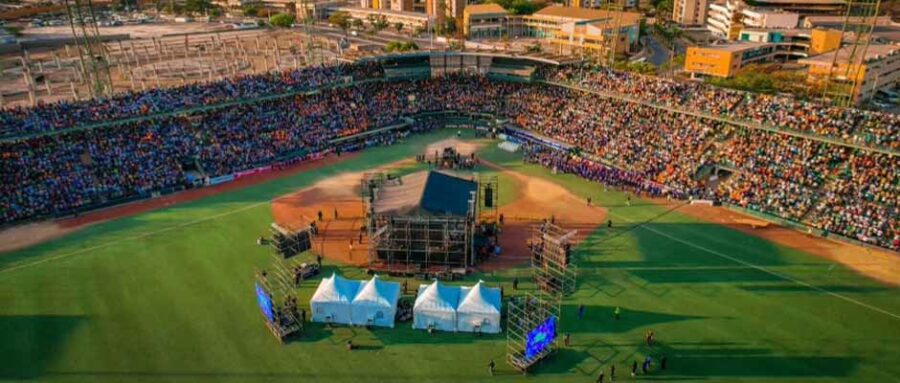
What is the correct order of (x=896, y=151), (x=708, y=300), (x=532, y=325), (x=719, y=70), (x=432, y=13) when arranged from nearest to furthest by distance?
(x=532, y=325), (x=708, y=300), (x=896, y=151), (x=719, y=70), (x=432, y=13)

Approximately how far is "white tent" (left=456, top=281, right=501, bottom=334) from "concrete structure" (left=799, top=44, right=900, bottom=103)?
195 feet

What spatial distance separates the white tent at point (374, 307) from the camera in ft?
92.9

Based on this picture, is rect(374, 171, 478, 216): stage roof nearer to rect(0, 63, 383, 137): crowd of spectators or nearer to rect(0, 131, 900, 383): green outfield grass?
rect(0, 131, 900, 383): green outfield grass

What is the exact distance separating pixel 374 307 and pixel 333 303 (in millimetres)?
2006

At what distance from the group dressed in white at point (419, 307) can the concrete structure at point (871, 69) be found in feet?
197

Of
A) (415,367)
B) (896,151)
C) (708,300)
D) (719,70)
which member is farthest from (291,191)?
(719,70)

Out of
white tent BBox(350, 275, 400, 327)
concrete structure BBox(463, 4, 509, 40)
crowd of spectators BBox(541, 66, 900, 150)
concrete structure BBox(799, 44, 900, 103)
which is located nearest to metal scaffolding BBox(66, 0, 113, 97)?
white tent BBox(350, 275, 400, 327)

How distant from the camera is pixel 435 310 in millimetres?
27969

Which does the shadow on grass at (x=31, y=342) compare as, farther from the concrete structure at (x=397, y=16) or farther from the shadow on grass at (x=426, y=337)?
the concrete structure at (x=397, y=16)

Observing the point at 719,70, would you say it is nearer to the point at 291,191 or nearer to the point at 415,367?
the point at 291,191

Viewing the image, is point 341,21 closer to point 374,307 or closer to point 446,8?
point 446,8

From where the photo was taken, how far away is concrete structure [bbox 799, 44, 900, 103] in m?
69.4

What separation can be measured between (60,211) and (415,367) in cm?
3035

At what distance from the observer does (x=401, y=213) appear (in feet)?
110
